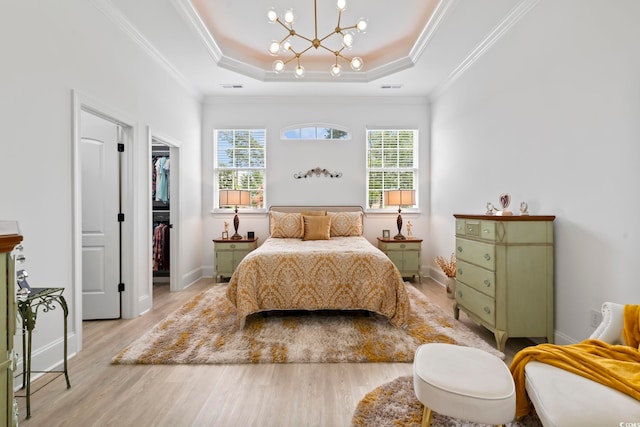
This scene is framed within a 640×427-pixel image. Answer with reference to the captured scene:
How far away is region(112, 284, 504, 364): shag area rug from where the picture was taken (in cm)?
240

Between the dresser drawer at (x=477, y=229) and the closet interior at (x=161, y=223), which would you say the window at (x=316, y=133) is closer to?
the closet interior at (x=161, y=223)

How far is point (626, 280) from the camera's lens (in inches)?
78.4

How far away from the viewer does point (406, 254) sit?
4.86m

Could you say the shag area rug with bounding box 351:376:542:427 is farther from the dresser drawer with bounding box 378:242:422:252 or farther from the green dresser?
the dresser drawer with bounding box 378:242:422:252

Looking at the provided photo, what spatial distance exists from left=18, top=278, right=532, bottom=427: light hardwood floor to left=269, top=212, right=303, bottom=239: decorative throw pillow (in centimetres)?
246

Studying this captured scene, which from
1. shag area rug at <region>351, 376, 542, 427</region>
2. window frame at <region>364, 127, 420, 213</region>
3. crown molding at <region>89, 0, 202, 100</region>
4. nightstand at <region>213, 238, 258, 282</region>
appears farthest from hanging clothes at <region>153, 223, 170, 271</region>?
shag area rug at <region>351, 376, 542, 427</region>

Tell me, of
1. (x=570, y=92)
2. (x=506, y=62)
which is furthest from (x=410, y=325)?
→ (x=506, y=62)

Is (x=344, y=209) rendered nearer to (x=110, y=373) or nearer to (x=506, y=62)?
(x=506, y=62)

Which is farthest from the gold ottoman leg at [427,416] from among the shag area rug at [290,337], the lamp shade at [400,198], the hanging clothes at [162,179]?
the hanging clothes at [162,179]

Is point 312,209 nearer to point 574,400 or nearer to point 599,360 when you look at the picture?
point 599,360

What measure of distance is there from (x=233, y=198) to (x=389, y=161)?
269 cm

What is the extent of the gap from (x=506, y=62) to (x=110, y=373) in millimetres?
4360

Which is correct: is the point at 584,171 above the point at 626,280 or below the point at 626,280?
above

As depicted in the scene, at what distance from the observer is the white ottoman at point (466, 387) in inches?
48.4
